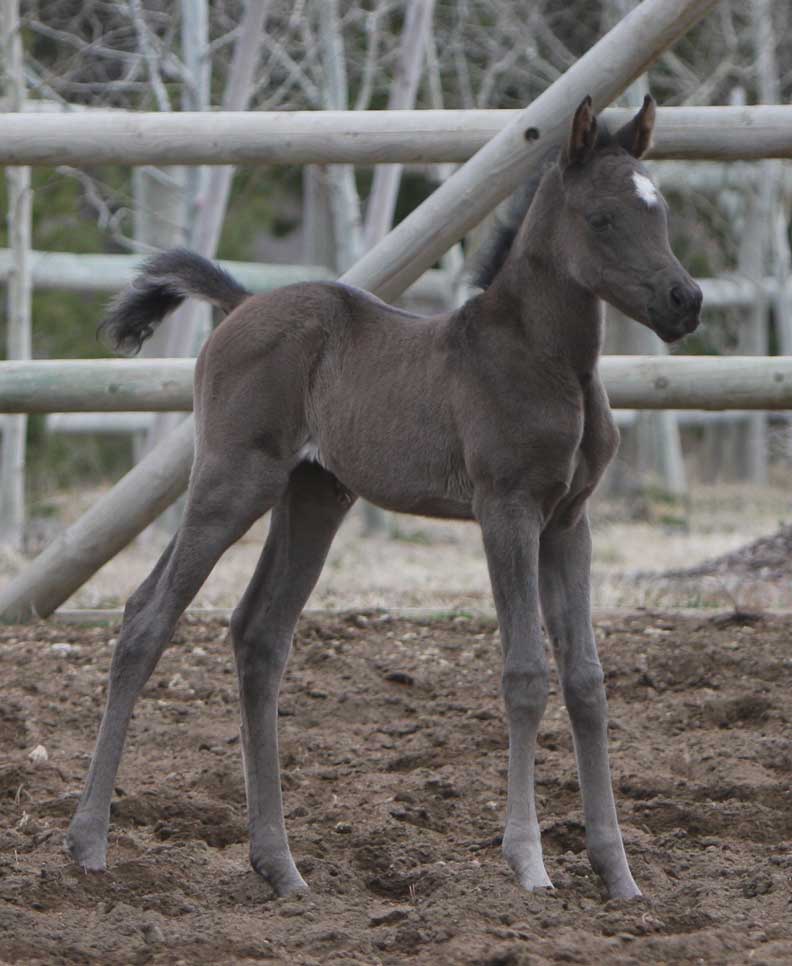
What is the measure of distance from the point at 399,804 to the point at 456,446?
3.54ft

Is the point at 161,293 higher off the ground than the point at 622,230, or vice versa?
the point at 622,230

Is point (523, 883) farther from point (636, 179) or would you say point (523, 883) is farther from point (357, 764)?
point (636, 179)

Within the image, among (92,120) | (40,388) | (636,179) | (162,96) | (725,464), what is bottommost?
(725,464)

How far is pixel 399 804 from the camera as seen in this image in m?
4.10

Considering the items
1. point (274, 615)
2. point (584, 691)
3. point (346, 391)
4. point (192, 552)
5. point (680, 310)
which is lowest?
point (584, 691)

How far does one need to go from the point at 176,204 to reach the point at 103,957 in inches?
349

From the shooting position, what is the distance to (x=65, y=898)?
3.37m

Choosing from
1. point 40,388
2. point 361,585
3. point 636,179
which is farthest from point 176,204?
point 636,179

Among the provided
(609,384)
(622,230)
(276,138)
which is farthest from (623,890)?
(276,138)

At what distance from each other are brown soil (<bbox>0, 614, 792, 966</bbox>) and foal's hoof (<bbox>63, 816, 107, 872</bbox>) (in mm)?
69

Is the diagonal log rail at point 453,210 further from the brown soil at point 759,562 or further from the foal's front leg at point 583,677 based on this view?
the brown soil at point 759,562

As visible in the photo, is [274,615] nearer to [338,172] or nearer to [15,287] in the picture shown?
[15,287]

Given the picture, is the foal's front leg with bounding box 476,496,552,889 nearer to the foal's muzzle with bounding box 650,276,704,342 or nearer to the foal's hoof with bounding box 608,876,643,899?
the foal's hoof with bounding box 608,876,643,899

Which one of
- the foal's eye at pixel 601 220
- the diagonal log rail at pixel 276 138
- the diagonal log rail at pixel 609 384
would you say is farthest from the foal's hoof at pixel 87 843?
the diagonal log rail at pixel 276 138
